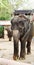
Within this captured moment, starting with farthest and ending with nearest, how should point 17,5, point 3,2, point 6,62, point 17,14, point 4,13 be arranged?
point 17,5 < point 3,2 < point 4,13 < point 17,14 < point 6,62

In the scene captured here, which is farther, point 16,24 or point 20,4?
point 20,4

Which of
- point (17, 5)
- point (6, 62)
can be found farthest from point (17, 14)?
point (17, 5)

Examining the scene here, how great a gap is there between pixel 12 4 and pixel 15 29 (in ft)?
19.7

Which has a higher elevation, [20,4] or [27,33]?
[27,33]

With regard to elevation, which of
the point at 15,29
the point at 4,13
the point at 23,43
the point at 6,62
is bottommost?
the point at 4,13

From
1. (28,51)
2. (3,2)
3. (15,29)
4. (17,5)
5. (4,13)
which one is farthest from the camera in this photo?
(17,5)

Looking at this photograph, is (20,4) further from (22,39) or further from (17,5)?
(22,39)

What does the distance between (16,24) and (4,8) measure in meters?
5.26

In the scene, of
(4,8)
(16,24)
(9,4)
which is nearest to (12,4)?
(9,4)

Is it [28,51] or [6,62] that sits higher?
[6,62]

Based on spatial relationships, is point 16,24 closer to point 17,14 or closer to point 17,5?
point 17,14

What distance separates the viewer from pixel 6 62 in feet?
3.38

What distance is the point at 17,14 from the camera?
3.07 m

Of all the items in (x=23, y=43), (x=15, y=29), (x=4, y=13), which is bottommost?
(x=4, y=13)
